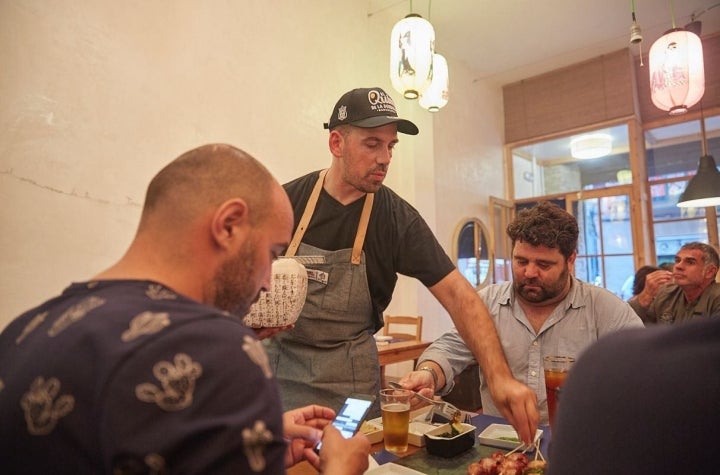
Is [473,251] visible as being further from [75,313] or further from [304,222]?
[75,313]

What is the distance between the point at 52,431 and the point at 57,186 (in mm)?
2678

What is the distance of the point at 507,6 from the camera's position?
534 cm

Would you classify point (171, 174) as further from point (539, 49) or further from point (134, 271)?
point (539, 49)

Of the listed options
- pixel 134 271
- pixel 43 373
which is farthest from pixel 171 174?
pixel 43 373

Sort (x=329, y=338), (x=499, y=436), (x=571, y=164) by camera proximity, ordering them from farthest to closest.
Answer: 1. (x=571, y=164)
2. (x=329, y=338)
3. (x=499, y=436)

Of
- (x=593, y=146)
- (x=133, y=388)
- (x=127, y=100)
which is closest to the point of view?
(x=133, y=388)

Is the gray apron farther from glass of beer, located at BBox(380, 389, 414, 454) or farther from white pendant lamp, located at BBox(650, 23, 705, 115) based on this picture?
white pendant lamp, located at BBox(650, 23, 705, 115)

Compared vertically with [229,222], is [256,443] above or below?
below

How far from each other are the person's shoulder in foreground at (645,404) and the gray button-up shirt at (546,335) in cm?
137

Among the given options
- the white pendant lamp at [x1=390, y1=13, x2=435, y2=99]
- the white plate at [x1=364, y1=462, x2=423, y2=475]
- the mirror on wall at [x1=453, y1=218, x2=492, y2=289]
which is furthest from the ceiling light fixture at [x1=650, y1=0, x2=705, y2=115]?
the white plate at [x1=364, y1=462, x2=423, y2=475]

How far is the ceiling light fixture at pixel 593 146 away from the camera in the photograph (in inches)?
246

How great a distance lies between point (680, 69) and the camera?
Answer: 13.6ft

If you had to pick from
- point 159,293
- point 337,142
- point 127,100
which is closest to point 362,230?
point 337,142

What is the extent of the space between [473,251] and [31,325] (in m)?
6.11
